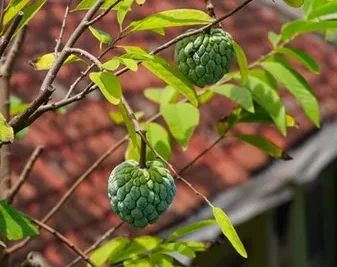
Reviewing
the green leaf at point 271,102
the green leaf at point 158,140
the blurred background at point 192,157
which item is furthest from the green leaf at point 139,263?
the blurred background at point 192,157

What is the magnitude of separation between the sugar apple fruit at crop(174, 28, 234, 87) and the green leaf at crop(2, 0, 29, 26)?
7.2 inches

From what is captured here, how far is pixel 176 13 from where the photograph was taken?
3.33ft

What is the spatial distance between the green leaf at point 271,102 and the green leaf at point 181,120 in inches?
3.6

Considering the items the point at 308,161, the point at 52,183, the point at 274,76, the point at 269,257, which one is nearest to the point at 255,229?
the point at 269,257

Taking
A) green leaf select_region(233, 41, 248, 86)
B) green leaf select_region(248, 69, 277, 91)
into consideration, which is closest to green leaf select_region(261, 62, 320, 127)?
green leaf select_region(248, 69, 277, 91)

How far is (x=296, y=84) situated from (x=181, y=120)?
0.59 ft

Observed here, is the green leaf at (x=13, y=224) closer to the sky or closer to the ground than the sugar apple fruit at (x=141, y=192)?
closer to the sky

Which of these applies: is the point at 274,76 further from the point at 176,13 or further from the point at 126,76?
the point at 126,76

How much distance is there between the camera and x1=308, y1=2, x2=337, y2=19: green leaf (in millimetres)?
1155

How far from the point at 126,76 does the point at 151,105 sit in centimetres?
22

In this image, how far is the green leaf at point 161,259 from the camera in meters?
1.19

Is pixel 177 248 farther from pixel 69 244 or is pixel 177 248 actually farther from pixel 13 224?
pixel 13 224

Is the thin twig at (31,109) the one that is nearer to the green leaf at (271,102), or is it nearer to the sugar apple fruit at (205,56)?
the sugar apple fruit at (205,56)

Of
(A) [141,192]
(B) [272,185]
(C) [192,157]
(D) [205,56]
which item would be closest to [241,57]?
(D) [205,56]
